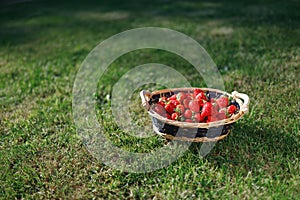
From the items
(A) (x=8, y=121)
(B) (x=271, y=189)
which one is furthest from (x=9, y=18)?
(B) (x=271, y=189)

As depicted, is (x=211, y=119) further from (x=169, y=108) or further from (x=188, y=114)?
(x=169, y=108)

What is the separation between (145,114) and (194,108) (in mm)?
803

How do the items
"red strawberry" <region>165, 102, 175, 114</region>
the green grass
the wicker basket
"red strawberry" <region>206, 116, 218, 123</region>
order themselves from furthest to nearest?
"red strawberry" <region>165, 102, 175, 114</region> → "red strawberry" <region>206, 116, 218, 123</region> → the wicker basket → the green grass

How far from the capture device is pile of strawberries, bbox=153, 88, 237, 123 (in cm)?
290

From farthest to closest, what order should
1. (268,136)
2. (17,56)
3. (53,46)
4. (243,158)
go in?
(53,46) → (17,56) → (268,136) → (243,158)

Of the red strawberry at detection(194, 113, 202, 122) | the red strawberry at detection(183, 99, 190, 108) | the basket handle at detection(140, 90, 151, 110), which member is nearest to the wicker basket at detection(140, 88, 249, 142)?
the basket handle at detection(140, 90, 151, 110)

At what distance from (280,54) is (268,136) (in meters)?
2.06

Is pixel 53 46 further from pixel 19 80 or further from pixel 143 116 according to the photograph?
pixel 143 116

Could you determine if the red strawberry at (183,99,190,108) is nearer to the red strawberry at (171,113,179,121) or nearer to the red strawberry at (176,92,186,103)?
the red strawberry at (176,92,186,103)

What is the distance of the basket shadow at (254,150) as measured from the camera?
2.78m

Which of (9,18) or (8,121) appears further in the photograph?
(9,18)

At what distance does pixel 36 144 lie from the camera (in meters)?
3.20

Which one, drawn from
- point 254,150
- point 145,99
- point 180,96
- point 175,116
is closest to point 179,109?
point 175,116

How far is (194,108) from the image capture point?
2.94 metres
